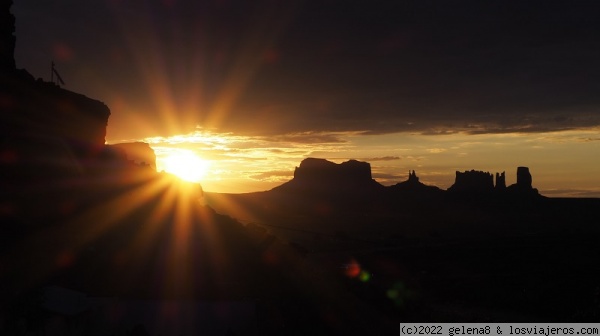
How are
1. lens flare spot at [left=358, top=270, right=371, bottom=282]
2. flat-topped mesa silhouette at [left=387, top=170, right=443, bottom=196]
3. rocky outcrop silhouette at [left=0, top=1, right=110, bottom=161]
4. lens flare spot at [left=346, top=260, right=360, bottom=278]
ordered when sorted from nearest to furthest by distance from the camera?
rocky outcrop silhouette at [left=0, top=1, right=110, bottom=161] < lens flare spot at [left=358, top=270, right=371, bottom=282] < lens flare spot at [left=346, top=260, right=360, bottom=278] < flat-topped mesa silhouette at [left=387, top=170, right=443, bottom=196]

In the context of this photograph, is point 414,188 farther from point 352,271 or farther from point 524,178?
point 352,271

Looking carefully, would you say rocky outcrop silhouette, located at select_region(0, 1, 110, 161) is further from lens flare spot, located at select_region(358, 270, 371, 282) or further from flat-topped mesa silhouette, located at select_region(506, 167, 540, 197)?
flat-topped mesa silhouette, located at select_region(506, 167, 540, 197)

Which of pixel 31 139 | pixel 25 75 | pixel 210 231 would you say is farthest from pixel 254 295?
pixel 25 75

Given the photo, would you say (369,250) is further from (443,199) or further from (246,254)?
(443,199)

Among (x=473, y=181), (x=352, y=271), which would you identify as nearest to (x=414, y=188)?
(x=473, y=181)

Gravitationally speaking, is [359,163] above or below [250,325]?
above

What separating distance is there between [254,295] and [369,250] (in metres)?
39.8

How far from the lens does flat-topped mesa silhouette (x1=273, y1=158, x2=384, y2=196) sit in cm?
18038

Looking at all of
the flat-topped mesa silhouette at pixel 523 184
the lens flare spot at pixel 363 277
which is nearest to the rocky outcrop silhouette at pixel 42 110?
the lens flare spot at pixel 363 277

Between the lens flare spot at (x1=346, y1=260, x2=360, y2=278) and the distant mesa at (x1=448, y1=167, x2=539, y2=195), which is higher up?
the distant mesa at (x1=448, y1=167, x2=539, y2=195)

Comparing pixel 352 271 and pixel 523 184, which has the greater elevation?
pixel 523 184

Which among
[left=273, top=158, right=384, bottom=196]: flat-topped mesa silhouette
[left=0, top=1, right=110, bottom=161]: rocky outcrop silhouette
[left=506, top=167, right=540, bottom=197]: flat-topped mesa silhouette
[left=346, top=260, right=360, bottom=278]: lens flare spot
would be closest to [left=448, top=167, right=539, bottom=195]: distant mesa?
[left=506, top=167, right=540, bottom=197]: flat-topped mesa silhouette

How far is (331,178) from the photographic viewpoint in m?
189

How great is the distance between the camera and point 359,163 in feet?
617
